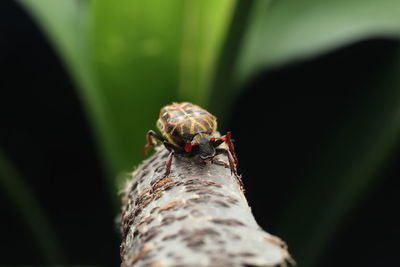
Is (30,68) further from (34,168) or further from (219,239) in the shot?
(219,239)

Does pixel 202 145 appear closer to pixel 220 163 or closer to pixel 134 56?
pixel 220 163

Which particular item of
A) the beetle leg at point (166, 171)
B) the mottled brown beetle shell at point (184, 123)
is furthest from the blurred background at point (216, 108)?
the beetle leg at point (166, 171)

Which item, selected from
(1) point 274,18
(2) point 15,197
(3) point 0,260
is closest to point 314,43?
(1) point 274,18

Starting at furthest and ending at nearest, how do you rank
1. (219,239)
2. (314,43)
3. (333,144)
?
(333,144)
(314,43)
(219,239)

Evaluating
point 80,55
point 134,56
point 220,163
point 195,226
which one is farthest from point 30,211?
point 195,226

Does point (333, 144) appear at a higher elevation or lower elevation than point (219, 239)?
lower

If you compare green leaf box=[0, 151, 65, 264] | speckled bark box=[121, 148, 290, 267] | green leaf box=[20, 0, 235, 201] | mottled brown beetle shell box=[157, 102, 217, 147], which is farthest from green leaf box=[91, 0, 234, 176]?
speckled bark box=[121, 148, 290, 267]

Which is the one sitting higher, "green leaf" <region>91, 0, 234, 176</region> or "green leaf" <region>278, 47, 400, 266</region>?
"green leaf" <region>91, 0, 234, 176</region>

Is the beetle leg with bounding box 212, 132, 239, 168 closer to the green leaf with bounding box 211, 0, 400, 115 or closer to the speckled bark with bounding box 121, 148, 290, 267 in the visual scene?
the speckled bark with bounding box 121, 148, 290, 267
